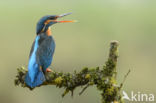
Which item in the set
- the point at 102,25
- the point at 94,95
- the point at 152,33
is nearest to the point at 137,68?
the point at 94,95

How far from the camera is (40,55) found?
559 centimetres

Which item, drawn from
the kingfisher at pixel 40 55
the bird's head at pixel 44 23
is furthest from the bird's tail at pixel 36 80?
the bird's head at pixel 44 23

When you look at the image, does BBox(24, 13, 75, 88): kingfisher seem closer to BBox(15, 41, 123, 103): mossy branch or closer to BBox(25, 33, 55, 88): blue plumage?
BBox(25, 33, 55, 88): blue plumage

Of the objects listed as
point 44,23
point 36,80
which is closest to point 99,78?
point 36,80

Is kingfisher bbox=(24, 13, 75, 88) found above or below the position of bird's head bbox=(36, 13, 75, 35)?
below

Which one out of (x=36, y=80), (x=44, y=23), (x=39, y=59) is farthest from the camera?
(x=44, y=23)

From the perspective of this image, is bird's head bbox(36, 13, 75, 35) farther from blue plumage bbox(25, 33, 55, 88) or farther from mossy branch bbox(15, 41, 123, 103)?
mossy branch bbox(15, 41, 123, 103)

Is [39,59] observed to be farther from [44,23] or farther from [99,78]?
[99,78]

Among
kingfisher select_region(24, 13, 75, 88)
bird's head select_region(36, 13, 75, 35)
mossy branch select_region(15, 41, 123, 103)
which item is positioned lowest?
mossy branch select_region(15, 41, 123, 103)

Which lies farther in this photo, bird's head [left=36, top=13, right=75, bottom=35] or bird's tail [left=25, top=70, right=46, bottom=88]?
bird's head [left=36, top=13, right=75, bottom=35]

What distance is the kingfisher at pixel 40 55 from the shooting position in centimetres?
534

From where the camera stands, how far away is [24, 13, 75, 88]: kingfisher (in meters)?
5.34

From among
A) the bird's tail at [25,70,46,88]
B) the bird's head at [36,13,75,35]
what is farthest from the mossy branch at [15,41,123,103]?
the bird's head at [36,13,75,35]

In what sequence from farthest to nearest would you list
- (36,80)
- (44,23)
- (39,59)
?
(44,23) < (39,59) < (36,80)
